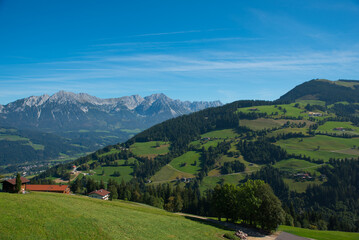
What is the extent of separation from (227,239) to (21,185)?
52.1m

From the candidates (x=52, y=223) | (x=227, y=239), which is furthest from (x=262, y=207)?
(x=52, y=223)

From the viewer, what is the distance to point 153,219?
55.2m

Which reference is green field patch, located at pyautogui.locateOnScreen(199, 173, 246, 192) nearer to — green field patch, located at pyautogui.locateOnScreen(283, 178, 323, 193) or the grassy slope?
green field patch, located at pyautogui.locateOnScreen(283, 178, 323, 193)

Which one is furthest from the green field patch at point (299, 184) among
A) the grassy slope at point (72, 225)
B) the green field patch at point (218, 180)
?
the grassy slope at point (72, 225)

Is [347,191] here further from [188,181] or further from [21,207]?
[21,207]

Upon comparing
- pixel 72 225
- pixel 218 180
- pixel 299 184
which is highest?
pixel 72 225

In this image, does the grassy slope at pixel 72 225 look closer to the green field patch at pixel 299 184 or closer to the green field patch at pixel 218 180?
the green field patch at pixel 218 180

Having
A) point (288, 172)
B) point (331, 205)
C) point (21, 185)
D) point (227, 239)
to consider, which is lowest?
point (331, 205)

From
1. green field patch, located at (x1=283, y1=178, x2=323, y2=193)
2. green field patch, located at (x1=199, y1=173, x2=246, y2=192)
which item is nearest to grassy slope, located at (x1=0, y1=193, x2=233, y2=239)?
green field patch, located at (x1=199, y1=173, x2=246, y2=192)

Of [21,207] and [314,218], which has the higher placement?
[21,207]

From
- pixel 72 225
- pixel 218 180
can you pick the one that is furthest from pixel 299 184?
pixel 72 225

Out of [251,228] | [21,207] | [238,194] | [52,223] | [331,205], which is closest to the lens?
[52,223]

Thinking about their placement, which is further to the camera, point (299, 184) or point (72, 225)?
point (299, 184)

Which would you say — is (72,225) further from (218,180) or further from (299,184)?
(299,184)
